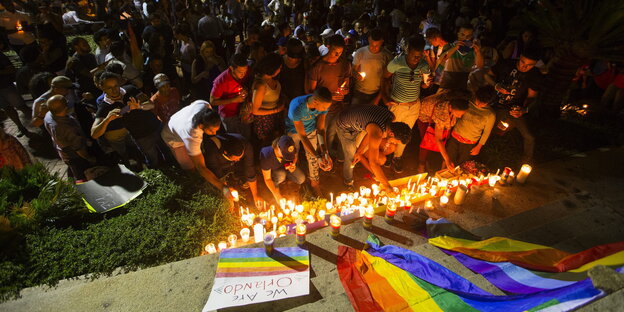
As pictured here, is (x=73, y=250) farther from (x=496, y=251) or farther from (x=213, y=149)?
(x=496, y=251)

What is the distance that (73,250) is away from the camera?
3377mm

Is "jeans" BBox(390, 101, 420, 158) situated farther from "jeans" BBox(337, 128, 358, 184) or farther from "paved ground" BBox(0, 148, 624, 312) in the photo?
"paved ground" BBox(0, 148, 624, 312)

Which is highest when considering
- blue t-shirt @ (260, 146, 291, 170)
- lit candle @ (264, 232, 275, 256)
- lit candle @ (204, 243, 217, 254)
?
blue t-shirt @ (260, 146, 291, 170)

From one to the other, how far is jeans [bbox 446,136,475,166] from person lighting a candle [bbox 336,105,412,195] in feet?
4.38

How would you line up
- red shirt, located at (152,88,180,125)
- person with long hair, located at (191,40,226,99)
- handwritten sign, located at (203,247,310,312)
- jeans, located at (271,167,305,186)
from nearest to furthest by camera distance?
handwritten sign, located at (203,247,310,312) < jeans, located at (271,167,305,186) < red shirt, located at (152,88,180,125) < person with long hair, located at (191,40,226,99)

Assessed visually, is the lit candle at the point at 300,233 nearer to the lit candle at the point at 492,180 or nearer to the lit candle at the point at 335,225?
the lit candle at the point at 335,225

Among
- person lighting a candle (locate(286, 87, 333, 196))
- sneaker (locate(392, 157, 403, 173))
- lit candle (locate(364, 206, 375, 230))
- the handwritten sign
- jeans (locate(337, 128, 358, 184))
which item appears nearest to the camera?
the handwritten sign

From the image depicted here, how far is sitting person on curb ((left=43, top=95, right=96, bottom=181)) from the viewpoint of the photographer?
159 inches

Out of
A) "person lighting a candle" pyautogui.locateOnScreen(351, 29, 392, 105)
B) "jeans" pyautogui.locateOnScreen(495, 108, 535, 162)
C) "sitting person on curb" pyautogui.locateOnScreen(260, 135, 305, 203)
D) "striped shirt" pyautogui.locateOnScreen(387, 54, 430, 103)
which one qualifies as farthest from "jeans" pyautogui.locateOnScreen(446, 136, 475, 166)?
"sitting person on curb" pyautogui.locateOnScreen(260, 135, 305, 203)

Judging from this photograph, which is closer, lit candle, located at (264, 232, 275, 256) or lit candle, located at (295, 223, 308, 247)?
lit candle, located at (264, 232, 275, 256)

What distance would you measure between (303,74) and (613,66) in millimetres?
7628

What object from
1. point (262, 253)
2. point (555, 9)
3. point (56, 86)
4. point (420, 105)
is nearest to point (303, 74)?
point (420, 105)

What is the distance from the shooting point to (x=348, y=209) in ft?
13.0

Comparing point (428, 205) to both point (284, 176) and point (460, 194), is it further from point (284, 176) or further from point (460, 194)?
point (284, 176)
